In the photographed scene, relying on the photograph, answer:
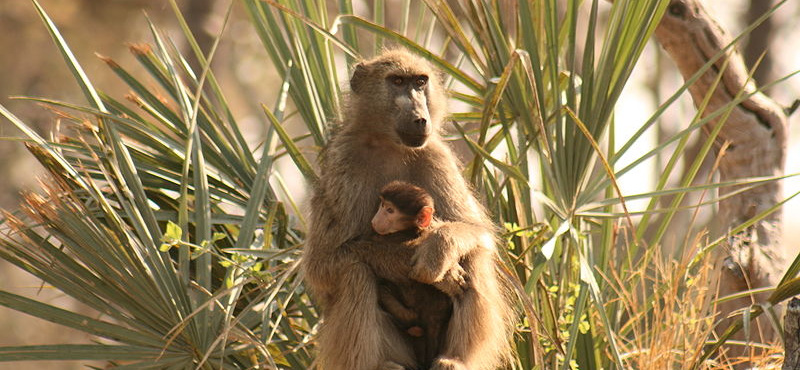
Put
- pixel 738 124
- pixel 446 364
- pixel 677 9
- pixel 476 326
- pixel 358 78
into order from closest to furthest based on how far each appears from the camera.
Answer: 1. pixel 446 364
2. pixel 476 326
3. pixel 358 78
4. pixel 677 9
5. pixel 738 124

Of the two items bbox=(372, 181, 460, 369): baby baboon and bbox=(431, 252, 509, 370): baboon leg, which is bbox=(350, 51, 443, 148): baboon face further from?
bbox=(431, 252, 509, 370): baboon leg

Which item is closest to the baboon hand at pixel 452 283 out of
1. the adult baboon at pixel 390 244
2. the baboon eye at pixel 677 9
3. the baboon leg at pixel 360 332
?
the adult baboon at pixel 390 244

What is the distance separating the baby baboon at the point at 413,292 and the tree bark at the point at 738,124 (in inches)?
89.8

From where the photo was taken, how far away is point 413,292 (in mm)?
3662

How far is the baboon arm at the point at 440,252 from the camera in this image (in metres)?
3.47

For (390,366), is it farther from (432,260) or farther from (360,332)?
(432,260)

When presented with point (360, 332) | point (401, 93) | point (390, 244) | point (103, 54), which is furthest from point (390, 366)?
point (103, 54)

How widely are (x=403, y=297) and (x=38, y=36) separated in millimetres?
14763

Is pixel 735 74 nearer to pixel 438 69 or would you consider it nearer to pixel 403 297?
pixel 438 69

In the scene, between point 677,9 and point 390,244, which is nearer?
point 390,244

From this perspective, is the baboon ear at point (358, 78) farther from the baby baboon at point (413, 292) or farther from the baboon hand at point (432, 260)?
the baboon hand at point (432, 260)

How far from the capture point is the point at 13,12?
15883mm

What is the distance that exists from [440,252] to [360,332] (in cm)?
43

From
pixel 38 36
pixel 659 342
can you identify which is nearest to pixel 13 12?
pixel 38 36
